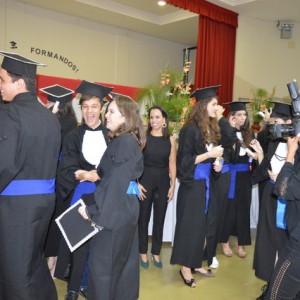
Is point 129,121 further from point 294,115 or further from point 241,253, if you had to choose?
point 241,253

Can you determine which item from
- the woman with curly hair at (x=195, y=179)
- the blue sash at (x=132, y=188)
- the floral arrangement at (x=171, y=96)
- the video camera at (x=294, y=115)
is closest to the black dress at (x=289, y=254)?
the video camera at (x=294, y=115)

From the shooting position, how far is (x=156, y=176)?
3838mm

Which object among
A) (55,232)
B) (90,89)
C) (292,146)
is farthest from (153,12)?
(292,146)

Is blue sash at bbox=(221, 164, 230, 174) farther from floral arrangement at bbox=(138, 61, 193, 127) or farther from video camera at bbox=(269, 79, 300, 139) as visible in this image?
video camera at bbox=(269, 79, 300, 139)

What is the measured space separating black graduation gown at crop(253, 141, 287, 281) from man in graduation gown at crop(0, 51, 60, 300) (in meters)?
1.86

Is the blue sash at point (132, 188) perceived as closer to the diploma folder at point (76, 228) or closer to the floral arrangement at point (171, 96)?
the diploma folder at point (76, 228)

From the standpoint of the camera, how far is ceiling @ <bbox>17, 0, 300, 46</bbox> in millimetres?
7449

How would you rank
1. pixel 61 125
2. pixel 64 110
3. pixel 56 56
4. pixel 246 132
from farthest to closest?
pixel 56 56 < pixel 246 132 < pixel 64 110 < pixel 61 125

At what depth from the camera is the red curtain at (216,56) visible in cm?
773

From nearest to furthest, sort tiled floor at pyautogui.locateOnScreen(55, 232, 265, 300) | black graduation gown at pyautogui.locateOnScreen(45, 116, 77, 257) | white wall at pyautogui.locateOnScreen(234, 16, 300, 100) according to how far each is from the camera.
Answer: tiled floor at pyautogui.locateOnScreen(55, 232, 265, 300) → black graduation gown at pyautogui.locateOnScreen(45, 116, 77, 257) → white wall at pyautogui.locateOnScreen(234, 16, 300, 100)

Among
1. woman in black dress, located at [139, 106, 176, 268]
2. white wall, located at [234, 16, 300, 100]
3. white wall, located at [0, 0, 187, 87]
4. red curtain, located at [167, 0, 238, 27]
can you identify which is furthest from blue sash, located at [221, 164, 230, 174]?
white wall, located at [0, 0, 187, 87]

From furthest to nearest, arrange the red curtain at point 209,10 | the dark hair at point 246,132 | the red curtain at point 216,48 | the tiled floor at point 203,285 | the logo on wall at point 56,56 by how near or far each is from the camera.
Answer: the logo on wall at point 56,56, the red curtain at point 216,48, the red curtain at point 209,10, the dark hair at point 246,132, the tiled floor at point 203,285

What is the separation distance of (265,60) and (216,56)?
1.32 m

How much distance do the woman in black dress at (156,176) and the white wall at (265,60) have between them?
501cm
